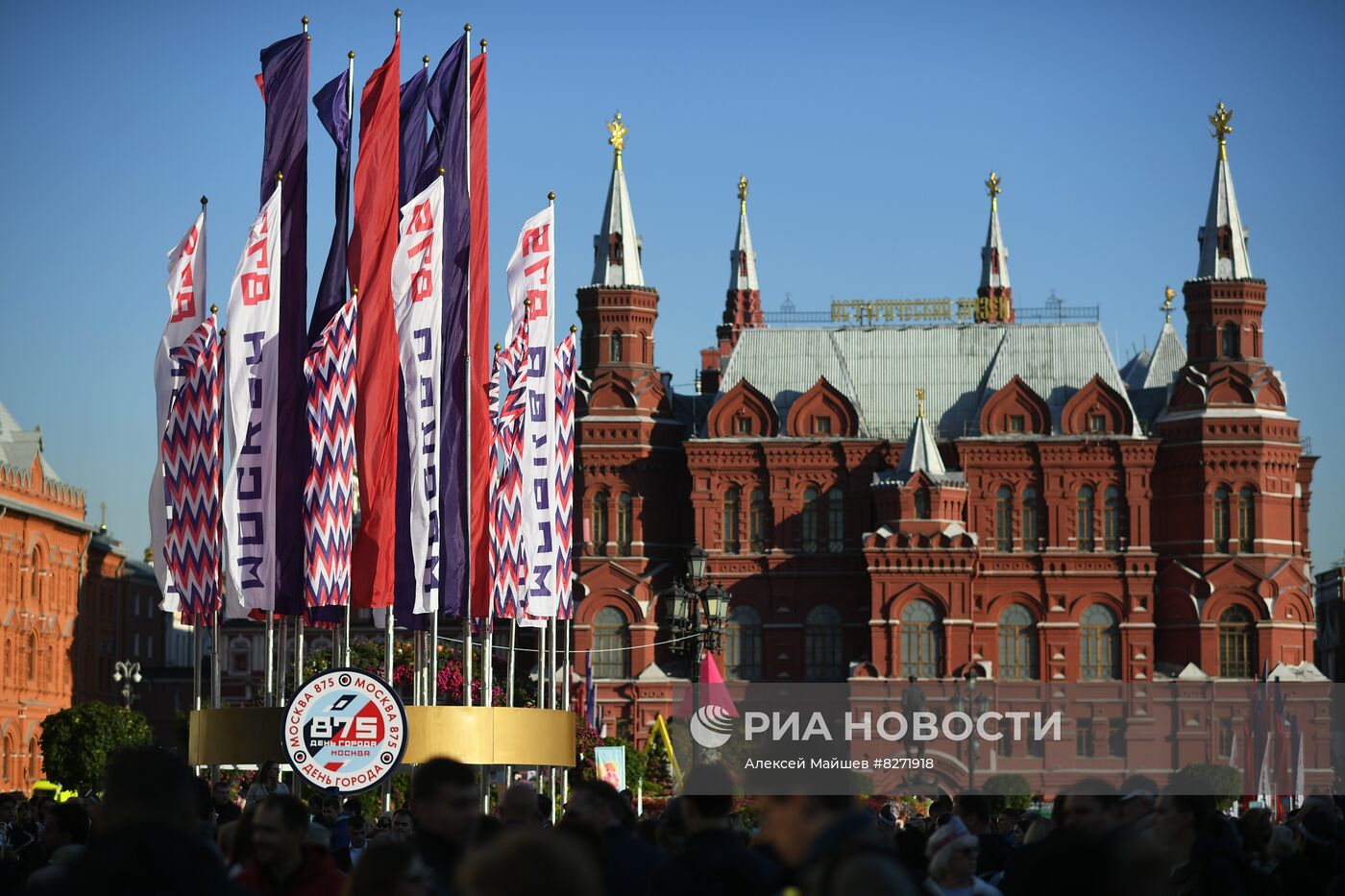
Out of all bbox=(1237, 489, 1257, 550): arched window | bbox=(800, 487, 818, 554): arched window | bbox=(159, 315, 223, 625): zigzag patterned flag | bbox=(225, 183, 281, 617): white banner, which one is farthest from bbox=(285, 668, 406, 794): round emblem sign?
bbox=(1237, 489, 1257, 550): arched window

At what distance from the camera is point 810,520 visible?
90000mm

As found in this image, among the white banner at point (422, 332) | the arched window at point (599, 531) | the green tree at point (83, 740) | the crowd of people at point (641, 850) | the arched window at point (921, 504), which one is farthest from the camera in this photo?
the arched window at point (599, 531)

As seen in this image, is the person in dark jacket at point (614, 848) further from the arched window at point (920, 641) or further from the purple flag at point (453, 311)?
the arched window at point (920, 641)

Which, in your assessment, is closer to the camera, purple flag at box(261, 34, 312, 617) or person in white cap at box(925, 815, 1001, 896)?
person in white cap at box(925, 815, 1001, 896)

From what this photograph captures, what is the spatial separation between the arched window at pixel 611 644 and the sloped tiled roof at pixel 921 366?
11038 millimetres

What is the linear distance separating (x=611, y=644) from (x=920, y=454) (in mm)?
13980

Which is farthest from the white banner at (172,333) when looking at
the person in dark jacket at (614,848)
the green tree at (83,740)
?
the green tree at (83,740)

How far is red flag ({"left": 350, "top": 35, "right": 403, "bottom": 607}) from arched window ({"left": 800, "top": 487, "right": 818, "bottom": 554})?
58.8 meters

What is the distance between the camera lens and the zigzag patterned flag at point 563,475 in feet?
110

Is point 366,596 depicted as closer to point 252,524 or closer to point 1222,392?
point 252,524

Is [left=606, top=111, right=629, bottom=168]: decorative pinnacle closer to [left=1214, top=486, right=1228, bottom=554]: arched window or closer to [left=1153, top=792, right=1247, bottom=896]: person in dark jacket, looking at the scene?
[left=1214, top=486, right=1228, bottom=554]: arched window

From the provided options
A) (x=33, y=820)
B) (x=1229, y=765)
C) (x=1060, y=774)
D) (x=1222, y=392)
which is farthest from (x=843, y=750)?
(x=33, y=820)

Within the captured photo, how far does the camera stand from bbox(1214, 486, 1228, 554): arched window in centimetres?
8738

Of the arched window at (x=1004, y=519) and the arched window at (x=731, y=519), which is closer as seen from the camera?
the arched window at (x=1004, y=519)
